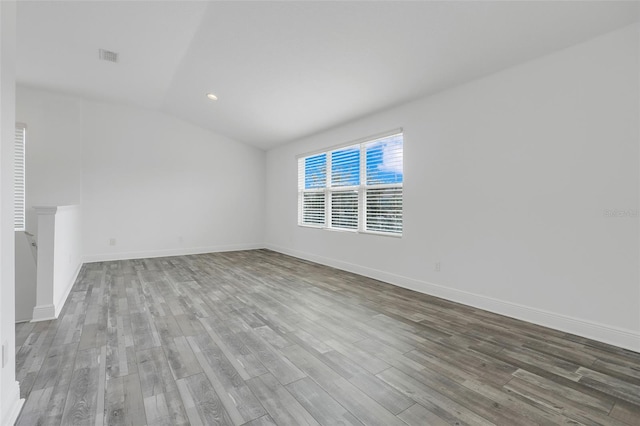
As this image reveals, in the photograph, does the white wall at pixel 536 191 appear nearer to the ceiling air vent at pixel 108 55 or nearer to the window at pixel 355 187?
the window at pixel 355 187

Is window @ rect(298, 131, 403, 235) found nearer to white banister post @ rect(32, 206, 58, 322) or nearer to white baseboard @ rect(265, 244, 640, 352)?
white baseboard @ rect(265, 244, 640, 352)

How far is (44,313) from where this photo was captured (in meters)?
2.81

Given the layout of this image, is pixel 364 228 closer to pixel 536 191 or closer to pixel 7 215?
pixel 536 191

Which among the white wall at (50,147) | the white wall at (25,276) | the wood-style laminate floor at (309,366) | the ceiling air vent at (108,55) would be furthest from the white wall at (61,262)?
the ceiling air vent at (108,55)

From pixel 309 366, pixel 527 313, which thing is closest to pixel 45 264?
pixel 309 366

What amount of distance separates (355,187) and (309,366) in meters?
3.21

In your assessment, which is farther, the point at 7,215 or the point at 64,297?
the point at 64,297

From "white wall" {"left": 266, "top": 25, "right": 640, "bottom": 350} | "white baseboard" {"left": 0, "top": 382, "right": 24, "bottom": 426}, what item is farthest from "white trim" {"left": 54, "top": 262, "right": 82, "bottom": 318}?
"white wall" {"left": 266, "top": 25, "right": 640, "bottom": 350}

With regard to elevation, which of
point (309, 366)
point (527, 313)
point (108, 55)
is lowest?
point (309, 366)

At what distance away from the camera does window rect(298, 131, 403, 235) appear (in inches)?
165

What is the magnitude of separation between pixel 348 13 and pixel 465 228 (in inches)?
97.2

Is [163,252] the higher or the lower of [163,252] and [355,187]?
the lower

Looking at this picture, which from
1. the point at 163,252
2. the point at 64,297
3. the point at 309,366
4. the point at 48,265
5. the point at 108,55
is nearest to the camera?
the point at 309,366

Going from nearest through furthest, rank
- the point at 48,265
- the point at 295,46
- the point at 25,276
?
the point at 48,265
the point at 295,46
the point at 25,276
